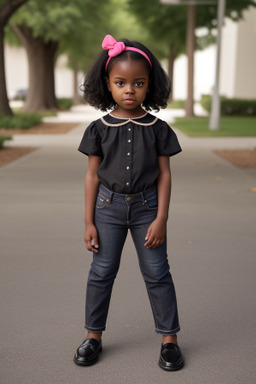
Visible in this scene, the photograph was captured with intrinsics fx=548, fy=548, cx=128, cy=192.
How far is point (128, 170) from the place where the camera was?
2.74 m

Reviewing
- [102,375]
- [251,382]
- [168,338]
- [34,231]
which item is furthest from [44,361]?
[34,231]

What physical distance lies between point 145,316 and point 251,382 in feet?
3.19

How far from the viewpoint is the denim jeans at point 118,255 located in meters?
2.78

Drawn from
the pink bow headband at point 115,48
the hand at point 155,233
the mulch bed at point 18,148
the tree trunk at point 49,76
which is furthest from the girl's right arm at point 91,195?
the tree trunk at point 49,76

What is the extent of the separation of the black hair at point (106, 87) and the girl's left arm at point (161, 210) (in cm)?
34

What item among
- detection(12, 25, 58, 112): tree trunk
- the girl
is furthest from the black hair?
detection(12, 25, 58, 112): tree trunk

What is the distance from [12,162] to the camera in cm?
1088

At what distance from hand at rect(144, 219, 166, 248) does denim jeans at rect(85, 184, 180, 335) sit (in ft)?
0.14

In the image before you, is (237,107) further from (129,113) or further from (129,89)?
(129,89)

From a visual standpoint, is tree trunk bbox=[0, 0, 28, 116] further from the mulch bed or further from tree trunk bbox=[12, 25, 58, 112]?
tree trunk bbox=[12, 25, 58, 112]

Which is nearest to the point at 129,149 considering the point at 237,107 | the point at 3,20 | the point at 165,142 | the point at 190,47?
the point at 165,142

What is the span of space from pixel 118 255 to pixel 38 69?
32187mm

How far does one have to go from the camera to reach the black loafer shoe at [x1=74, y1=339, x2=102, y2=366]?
287 centimetres

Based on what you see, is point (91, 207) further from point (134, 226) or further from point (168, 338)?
point (168, 338)
